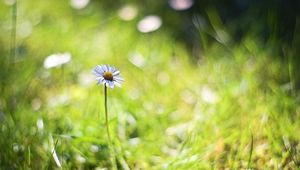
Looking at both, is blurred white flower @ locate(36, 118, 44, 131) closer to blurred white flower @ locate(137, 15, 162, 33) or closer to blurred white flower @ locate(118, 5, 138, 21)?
blurred white flower @ locate(137, 15, 162, 33)

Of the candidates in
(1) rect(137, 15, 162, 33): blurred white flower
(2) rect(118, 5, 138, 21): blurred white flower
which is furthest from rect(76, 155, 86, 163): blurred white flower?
(2) rect(118, 5, 138, 21): blurred white flower

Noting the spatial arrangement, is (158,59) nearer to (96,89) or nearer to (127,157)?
(96,89)

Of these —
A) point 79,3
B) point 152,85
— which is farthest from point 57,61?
point 79,3

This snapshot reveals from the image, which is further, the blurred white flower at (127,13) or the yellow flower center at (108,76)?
the blurred white flower at (127,13)

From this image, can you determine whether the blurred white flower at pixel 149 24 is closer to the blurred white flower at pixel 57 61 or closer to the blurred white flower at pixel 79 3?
the blurred white flower at pixel 79 3

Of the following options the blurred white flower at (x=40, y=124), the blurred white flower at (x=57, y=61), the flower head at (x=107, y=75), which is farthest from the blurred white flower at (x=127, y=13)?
the flower head at (x=107, y=75)

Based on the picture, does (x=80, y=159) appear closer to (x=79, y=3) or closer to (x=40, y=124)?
(x=40, y=124)

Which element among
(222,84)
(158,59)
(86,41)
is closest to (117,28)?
(86,41)
